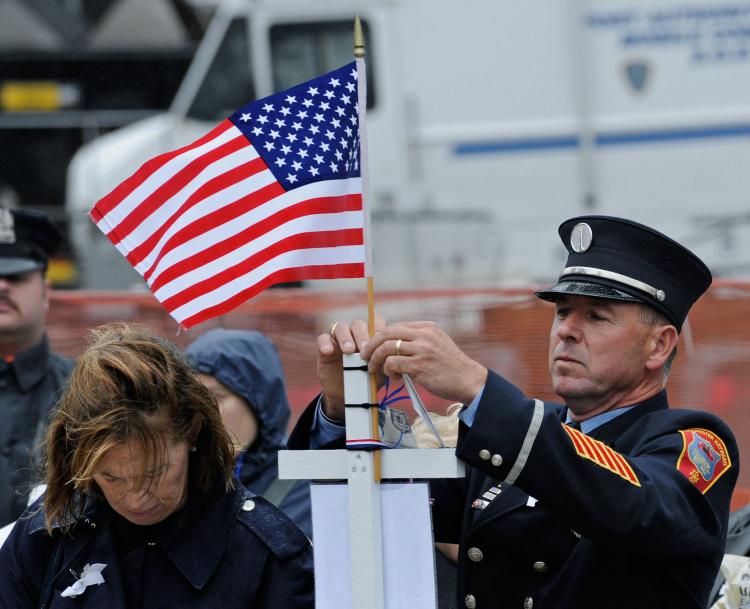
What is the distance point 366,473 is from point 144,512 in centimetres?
51

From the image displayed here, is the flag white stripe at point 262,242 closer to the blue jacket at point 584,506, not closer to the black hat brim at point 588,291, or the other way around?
the blue jacket at point 584,506

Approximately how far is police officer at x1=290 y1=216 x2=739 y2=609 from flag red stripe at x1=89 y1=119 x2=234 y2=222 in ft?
1.92

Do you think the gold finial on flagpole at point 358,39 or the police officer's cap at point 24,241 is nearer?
the gold finial on flagpole at point 358,39

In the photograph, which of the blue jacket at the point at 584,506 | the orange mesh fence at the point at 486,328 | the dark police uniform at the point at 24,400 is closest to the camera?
the blue jacket at the point at 584,506

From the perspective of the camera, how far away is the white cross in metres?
2.49

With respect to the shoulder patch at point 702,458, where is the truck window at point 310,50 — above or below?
above

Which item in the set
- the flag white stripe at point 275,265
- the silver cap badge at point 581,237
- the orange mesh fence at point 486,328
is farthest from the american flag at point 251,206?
the orange mesh fence at point 486,328

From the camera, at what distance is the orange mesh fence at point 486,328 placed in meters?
6.03

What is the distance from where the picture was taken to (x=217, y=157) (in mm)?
2900

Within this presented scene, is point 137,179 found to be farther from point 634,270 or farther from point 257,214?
point 634,270

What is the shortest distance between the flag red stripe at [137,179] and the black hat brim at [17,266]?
2.06 m

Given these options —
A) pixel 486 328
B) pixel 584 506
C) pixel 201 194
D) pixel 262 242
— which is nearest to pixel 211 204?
pixel 201 194

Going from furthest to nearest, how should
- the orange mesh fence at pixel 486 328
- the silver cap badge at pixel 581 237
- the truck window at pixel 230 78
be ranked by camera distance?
the truck window at pixel 230 78
the orange mesh fence at pixel 486 328
the silver cap badge at pixel 581 237

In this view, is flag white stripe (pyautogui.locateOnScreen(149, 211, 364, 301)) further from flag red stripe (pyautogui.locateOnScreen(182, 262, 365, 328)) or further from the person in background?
the person in background
